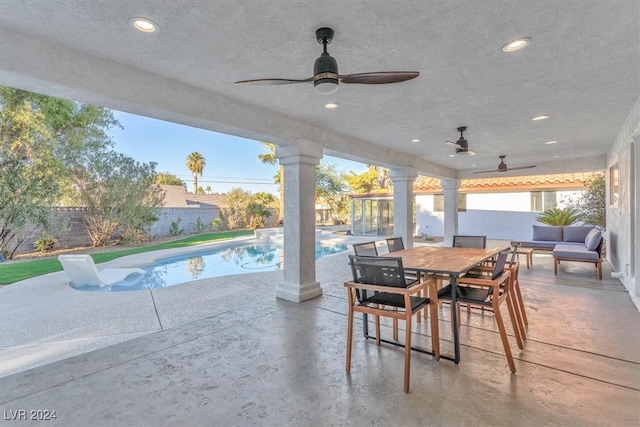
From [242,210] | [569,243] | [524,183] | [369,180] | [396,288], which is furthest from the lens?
[369,180]

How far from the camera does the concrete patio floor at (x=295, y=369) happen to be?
2.13 meters

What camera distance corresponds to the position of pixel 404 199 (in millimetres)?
7812

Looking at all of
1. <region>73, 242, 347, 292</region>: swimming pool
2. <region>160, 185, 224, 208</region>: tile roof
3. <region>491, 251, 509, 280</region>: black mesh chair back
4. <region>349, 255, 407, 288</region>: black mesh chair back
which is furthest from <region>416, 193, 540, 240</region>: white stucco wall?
<region>160, 185, 224, 208</region>: tile roof

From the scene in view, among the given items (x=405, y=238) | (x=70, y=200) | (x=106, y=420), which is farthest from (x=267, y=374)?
(x=70, y=200)

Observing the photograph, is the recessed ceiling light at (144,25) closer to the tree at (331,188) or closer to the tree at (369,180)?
the tree at (331,188)

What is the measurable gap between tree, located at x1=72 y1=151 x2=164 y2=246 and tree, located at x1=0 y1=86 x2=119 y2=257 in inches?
41.2

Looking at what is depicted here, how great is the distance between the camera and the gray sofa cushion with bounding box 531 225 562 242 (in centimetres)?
805

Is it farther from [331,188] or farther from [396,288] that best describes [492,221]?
[396,288]

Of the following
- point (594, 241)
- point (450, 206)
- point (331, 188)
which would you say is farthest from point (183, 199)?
point (594, 241)

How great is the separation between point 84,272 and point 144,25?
555cm

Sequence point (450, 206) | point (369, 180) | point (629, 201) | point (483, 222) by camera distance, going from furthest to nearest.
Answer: point (369, 180)
point (483, 222)
point (450, 206)
point (629, 201)

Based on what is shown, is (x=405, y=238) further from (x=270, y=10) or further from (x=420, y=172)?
(x=270, y=10)

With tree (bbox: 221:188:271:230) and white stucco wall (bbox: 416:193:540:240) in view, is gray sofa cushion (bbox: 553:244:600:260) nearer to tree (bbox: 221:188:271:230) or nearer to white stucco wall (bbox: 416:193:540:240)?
white stucco wall (bbox: 416:193:540:240)

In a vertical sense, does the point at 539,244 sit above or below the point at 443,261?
below
